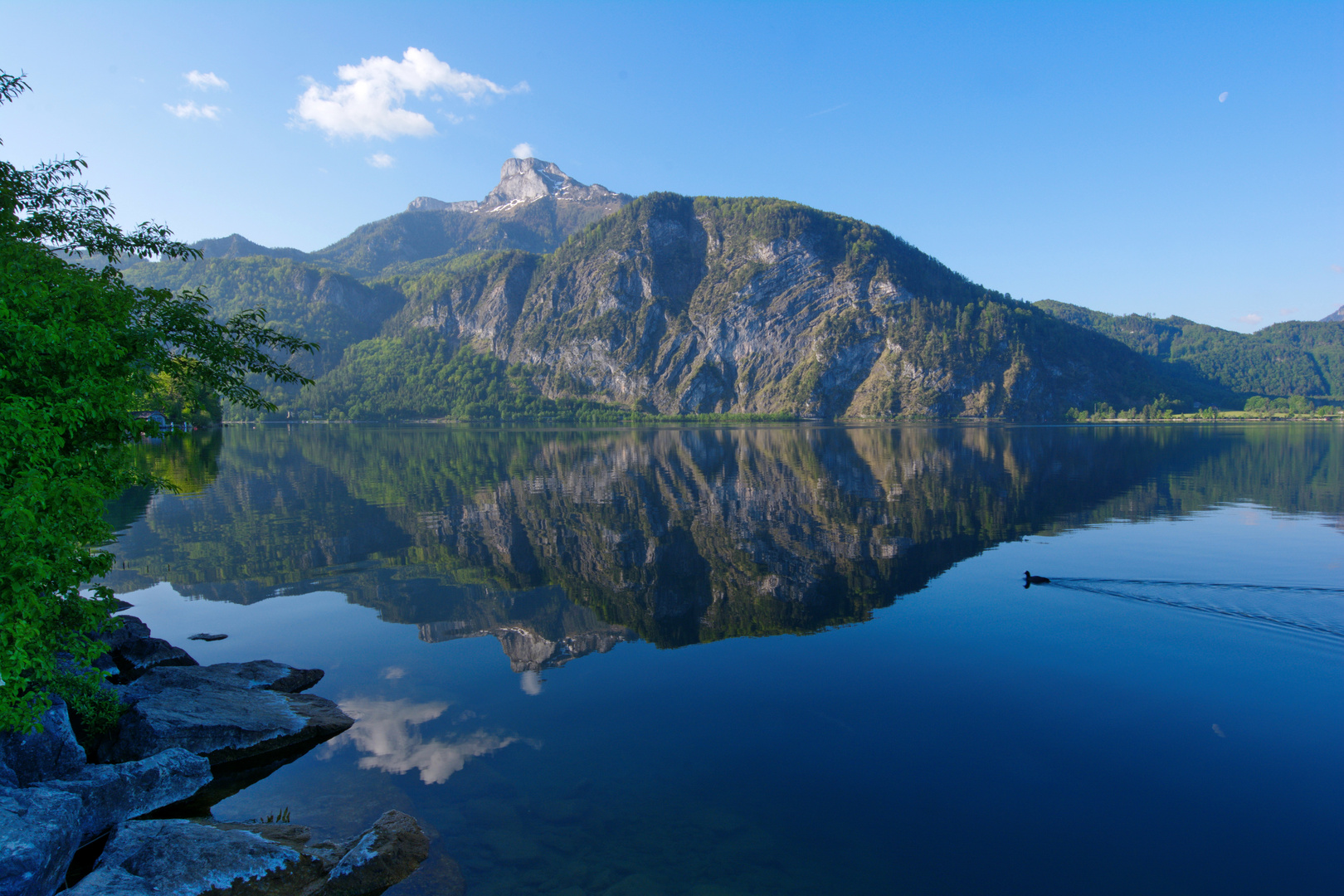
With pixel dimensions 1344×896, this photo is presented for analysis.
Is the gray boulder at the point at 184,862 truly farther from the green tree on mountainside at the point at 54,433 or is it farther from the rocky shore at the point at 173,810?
the green tree on mountainside at the point at 54,433

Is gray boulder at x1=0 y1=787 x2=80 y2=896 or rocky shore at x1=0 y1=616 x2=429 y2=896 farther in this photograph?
rocky shore at x1=0 y1=616 x2=429 y2=896

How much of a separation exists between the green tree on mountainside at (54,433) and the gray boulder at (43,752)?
559mm

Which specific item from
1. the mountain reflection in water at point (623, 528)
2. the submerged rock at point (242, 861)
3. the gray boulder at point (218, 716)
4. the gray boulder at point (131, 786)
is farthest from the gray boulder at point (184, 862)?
the mountain reflection in water at point (623, 528)

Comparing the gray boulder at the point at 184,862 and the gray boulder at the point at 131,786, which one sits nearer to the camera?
the gray boulder at the point at 184,862

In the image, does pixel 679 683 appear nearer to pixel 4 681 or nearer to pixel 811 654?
pixel 811 654

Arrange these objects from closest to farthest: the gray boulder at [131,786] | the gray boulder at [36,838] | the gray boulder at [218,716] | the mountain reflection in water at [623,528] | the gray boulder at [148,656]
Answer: the gray boulder at [36,838] < the gray boulder at [131,786] < the gray boulder at [218,716] < the gray boulder at [148,656] < the mountain reflection in water at [623,528]

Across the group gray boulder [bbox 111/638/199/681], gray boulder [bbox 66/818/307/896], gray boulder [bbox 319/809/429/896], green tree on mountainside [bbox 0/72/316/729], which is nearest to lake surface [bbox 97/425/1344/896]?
gray boulder [bbox 319/809/429/896]

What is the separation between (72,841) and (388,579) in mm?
17998

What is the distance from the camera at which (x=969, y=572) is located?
88.7 feet

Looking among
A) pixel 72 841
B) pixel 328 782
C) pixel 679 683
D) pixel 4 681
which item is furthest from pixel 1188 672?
pixel 4 681

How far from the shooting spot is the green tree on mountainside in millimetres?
9297

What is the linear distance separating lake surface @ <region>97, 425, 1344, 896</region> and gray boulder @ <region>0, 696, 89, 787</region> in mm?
2776

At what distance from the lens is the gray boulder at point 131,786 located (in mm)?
10461

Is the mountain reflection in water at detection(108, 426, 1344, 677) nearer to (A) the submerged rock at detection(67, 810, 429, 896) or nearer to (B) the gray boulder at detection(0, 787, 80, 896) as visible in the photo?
(A) the submerged rock at detection(67, 810, 429, 896)
